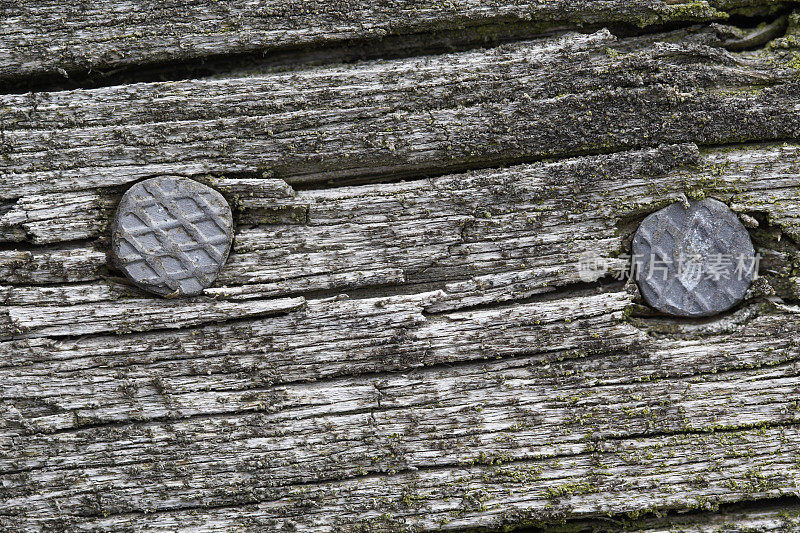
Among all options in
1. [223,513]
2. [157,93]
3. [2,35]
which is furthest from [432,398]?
[2,35]

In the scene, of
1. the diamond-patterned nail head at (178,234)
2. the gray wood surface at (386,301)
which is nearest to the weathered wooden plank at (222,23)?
the gray wood surface at (386,301)

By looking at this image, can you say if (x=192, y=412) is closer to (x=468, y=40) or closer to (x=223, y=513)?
(x=223, y=513)

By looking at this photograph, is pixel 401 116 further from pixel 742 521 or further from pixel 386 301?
pixel 742 521

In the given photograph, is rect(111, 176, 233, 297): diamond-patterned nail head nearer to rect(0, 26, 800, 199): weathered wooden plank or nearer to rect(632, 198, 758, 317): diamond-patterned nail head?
rect(0, 26, 800, 199): weathered wooden plank

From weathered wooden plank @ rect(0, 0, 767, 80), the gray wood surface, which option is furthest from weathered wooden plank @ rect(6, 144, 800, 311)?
weathered wooden plank @ rect(0, 0, 767, 80)

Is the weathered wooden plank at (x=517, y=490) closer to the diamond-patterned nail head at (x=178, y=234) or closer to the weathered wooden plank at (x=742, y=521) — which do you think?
the weathered wooden plank at (x=742, y=521)
